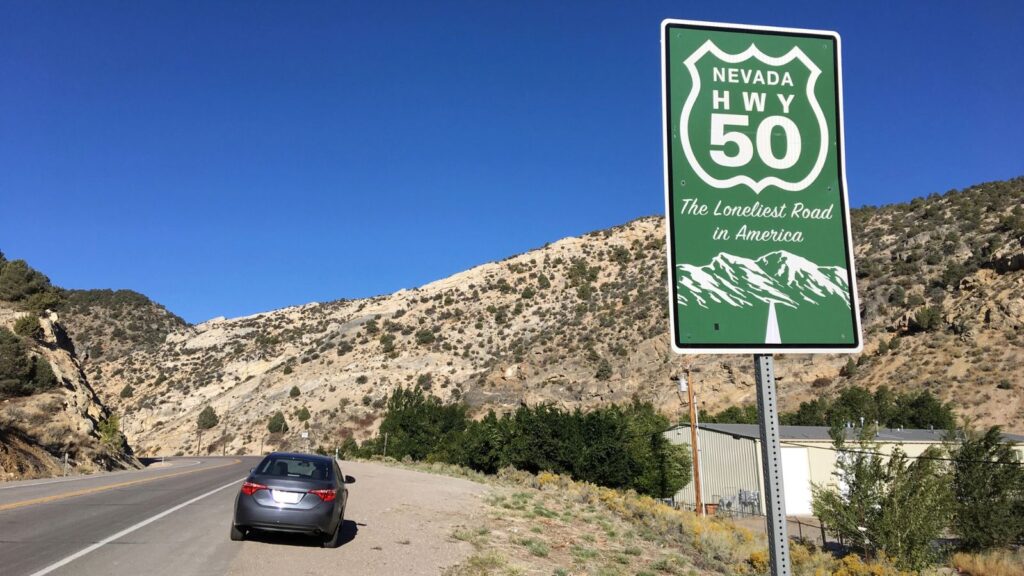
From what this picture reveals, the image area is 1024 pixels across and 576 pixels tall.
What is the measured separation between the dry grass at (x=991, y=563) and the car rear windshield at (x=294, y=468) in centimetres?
2219

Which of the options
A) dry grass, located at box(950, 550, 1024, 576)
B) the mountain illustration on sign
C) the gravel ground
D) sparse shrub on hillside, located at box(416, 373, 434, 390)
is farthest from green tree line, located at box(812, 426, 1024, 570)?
sparse shrub on hillside, located at box(416, 373, 434, 390)

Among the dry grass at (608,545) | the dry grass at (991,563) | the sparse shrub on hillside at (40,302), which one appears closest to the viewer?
the dry grass at (608,545)

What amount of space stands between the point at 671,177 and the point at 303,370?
273 ft

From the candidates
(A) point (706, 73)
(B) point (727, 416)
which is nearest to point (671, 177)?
(A) point (706, 73)

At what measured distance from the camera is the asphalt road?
343 inches

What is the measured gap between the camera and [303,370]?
80.4m

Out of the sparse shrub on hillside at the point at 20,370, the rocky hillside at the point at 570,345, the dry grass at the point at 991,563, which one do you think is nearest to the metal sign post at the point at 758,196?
the dry grass at the point at 991,563

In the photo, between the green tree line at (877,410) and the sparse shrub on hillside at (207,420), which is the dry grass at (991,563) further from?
the sparse shrub on hillside at (207,420)

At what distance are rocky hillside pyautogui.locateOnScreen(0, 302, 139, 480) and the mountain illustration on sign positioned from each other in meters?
34.3

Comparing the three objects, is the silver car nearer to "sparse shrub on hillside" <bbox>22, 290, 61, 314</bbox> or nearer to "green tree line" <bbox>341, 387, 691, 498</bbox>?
"green tree line" <bbox>341, 387, 691, 498</bbox>

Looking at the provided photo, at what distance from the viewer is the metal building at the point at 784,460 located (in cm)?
3834

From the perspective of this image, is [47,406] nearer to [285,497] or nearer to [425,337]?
[285,497]

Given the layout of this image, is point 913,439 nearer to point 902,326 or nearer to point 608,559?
point 902,326

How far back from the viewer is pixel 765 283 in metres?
2.70
